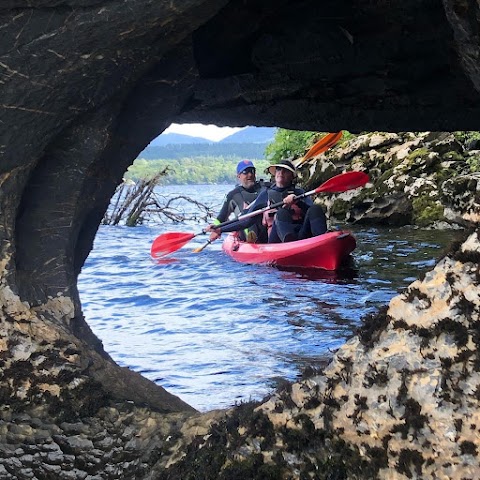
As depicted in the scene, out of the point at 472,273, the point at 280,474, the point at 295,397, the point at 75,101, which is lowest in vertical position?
the point at 280,474

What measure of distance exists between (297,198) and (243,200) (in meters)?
2.67

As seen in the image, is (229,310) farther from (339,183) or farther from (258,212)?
(339,183)

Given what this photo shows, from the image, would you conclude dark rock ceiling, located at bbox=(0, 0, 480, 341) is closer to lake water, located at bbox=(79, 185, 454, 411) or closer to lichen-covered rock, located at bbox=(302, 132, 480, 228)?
lake water, located at bbox=(79, 185, 454, 411)

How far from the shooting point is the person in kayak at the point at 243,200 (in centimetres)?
1666

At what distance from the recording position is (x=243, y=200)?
54.9 feet

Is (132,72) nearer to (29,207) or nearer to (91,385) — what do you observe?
(29,207)

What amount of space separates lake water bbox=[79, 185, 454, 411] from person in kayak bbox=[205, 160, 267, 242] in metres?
0.81

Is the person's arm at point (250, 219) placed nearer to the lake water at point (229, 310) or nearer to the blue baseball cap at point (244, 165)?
the lake water at point (229, 310)

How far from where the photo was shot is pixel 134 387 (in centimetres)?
443

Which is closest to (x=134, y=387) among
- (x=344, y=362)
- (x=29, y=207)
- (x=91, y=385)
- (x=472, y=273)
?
(x=91, y=385)

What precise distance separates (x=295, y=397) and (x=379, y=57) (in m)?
3.11


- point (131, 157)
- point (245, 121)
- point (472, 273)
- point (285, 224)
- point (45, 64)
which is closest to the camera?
point (472, 273)

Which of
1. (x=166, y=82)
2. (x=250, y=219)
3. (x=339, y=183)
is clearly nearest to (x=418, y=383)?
(x=166, y=82)

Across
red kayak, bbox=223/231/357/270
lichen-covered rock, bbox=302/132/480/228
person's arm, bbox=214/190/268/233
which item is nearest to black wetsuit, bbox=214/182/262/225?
person's arm, bbox=214/190/268/233
